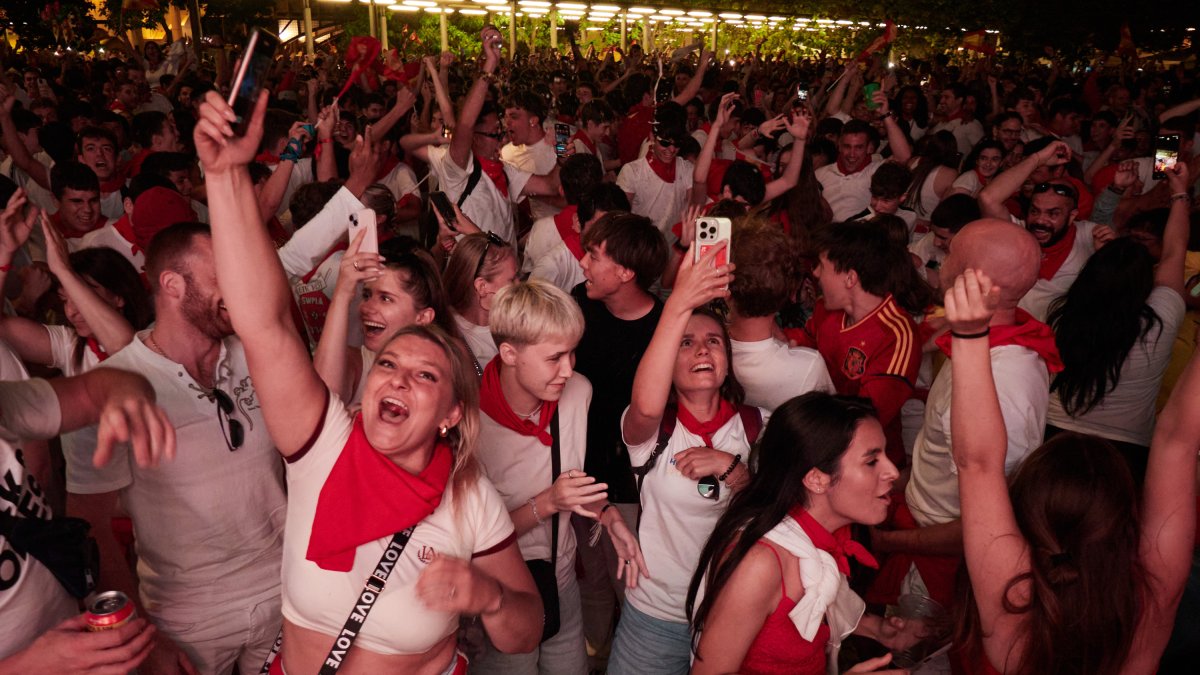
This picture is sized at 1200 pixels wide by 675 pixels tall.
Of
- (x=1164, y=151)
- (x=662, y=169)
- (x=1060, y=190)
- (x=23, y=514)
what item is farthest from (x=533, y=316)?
(x=1164, y=151)

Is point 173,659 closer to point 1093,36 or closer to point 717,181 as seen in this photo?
point 717,181

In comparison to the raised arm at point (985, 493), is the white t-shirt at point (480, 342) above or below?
below

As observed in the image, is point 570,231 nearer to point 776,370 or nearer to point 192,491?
point 776,370

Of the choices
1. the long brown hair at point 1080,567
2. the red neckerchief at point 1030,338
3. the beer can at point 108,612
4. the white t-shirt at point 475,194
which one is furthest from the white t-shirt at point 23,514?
the white t-shirt at point 475,194

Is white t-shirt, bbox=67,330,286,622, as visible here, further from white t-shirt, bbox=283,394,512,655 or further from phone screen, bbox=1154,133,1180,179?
phone screen, bbox=1154,133,1180,179

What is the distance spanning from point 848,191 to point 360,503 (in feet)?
16.1

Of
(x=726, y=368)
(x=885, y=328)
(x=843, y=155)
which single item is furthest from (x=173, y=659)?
(x=843, y=155)

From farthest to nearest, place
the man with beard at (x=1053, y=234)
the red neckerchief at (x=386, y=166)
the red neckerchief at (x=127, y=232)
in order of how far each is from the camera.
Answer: the red neckerchief at (x=386, y=166) < the man with beard at (x=1053, y=234) < the red neckerchief at (x=127, y=232)

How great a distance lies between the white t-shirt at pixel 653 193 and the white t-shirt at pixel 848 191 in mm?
1081

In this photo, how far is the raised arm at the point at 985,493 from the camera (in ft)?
6.08

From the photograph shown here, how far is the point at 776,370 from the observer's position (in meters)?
2.90

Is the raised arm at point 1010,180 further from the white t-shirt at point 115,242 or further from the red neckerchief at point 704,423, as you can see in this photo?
the white t-shirt at point 115,242

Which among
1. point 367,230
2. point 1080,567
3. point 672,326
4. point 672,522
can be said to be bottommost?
point 672,522

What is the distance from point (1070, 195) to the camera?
428 cm
